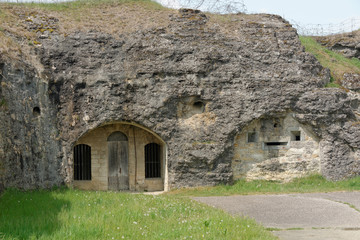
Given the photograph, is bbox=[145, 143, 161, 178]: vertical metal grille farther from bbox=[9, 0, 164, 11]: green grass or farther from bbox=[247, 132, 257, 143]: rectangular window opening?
bbox=[9, 0, 164, 11]: green grass

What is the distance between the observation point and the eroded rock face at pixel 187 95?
14.5m

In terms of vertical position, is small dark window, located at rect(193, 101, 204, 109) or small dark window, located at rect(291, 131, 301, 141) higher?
small dark window, located at rect(193, 101, 204, 109)

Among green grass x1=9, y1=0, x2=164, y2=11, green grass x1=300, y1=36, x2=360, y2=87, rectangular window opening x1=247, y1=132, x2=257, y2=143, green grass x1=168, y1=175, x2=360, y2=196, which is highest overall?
green grass x1=9, y1=0, x2=164, y2=11

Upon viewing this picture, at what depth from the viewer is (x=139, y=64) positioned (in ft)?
49.8

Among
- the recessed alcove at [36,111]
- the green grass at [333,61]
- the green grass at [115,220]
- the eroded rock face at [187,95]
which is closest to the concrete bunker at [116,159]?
the eroded rock face at [187,95]

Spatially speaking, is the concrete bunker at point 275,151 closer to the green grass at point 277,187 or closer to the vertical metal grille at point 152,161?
→ the green grass at point 277,187

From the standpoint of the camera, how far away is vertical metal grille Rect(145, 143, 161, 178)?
16.7 meters

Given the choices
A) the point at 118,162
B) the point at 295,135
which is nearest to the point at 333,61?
the point at 295,135

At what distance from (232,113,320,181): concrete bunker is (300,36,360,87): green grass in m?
2.45

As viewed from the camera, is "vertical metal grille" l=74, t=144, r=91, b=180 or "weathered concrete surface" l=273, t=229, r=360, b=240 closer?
"weathered concrete surface" l=273, t=229, r=360, b=240

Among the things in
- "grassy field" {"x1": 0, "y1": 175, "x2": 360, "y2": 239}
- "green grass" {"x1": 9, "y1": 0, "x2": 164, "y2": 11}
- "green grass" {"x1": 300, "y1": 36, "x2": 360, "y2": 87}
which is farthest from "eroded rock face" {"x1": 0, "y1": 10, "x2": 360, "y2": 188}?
"grassy field" {"x1": 0, "y1": 175, "x2": 360, "y2": 239}

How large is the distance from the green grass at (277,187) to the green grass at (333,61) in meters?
3.83

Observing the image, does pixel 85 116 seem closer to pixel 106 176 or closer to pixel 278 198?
pixel 106 176

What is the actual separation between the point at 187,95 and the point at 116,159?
3721mm
